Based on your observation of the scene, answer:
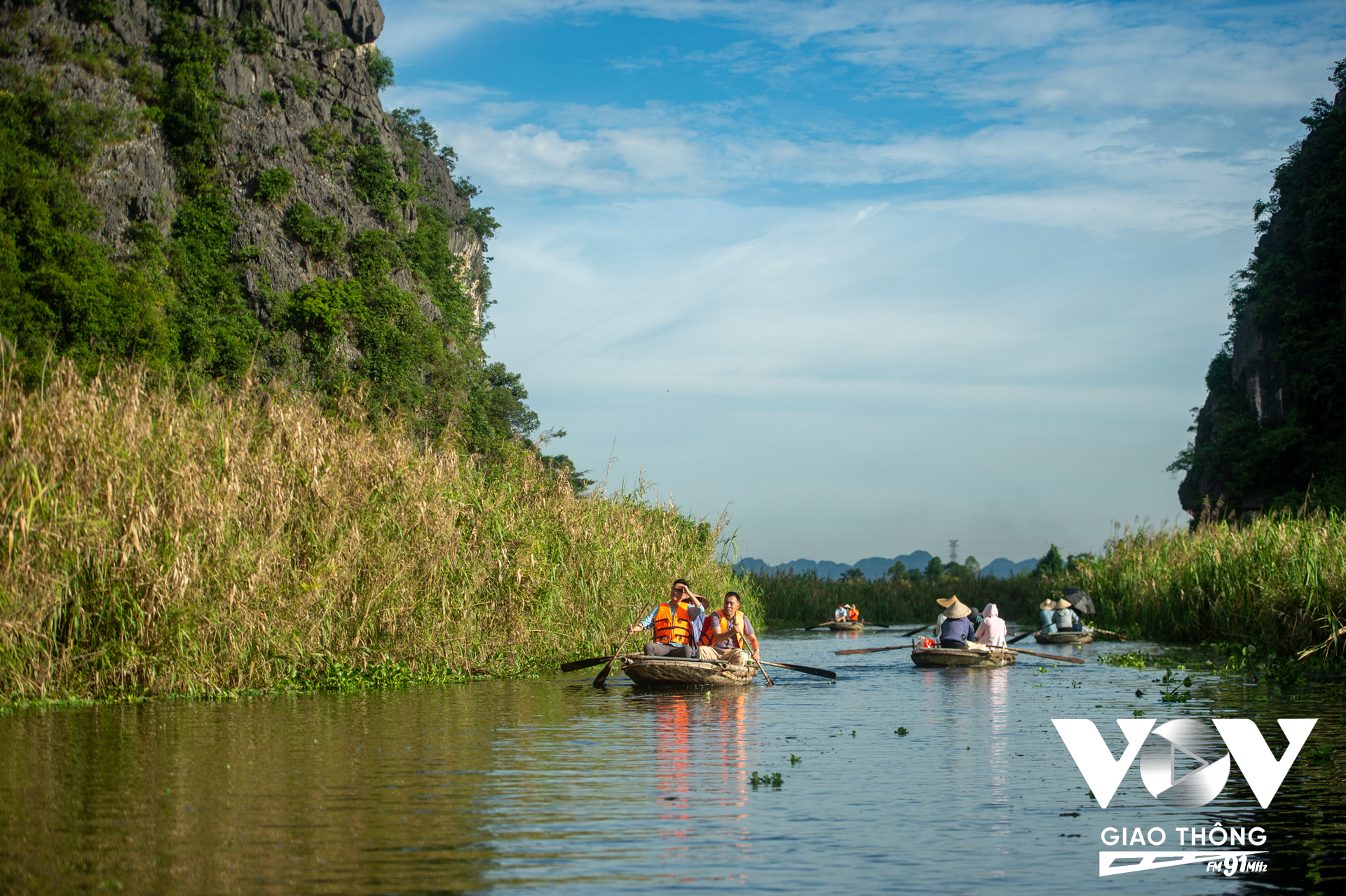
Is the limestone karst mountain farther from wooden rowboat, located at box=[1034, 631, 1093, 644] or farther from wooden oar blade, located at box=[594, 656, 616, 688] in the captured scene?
wooden oar blade, located at box=[594, 656, 616, 688]

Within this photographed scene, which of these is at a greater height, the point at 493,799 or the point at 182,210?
the point at 182,210

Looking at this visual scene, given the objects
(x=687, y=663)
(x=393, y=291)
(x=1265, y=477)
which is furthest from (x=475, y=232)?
(x=687, y=663)

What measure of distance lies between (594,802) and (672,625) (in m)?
8.82

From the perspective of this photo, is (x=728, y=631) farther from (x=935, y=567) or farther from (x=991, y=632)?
(x=935, y=567)

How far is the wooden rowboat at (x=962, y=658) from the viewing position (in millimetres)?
19781

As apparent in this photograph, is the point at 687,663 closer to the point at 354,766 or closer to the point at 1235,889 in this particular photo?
the point at 354,766

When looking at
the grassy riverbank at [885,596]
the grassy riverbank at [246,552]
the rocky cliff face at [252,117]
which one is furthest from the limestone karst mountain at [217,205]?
the grassy riverbank at [246,552]

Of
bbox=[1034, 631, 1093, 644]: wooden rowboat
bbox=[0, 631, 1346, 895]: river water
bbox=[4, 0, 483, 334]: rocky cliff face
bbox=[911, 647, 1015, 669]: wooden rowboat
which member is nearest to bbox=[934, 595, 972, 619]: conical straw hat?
bbox=[911, 647, 1015, 669]: wooden rowboat

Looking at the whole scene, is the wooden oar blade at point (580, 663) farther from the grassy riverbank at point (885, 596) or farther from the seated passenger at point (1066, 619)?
the grassy riverbank at point (885, 596)

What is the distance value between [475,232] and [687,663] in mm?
60992

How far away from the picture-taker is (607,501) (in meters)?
21.1

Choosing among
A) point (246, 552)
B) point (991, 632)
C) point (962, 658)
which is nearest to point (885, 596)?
point (991, 632)

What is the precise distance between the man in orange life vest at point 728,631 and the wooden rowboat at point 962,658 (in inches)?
168

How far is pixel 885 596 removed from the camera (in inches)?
1700
